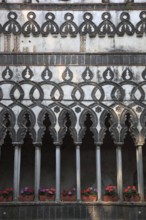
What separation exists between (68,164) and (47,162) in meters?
0.73

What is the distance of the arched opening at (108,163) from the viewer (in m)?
18.6

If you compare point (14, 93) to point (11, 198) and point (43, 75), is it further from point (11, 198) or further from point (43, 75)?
point (11, 198)

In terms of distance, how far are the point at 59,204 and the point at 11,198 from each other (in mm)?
1436

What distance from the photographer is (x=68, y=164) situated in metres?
18.8

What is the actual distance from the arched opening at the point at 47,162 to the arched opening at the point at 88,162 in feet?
3.38

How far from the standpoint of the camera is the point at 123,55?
1723cm

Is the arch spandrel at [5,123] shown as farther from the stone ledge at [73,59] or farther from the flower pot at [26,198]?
the flower pot at [26,198]

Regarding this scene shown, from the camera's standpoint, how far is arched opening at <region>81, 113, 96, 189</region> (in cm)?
1859

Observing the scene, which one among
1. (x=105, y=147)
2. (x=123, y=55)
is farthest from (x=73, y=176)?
(x=123, y=55)

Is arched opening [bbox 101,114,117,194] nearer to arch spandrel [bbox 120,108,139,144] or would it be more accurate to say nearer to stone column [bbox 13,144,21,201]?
arch spandrel [bbox 120,108,139,144]

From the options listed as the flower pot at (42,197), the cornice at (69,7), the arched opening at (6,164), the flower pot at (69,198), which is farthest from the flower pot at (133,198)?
the cornice at (69,7)

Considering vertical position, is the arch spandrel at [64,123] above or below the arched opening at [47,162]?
above

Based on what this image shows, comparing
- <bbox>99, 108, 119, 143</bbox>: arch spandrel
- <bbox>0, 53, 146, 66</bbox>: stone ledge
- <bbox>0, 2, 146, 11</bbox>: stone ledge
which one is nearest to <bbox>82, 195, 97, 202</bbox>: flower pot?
<bbox>99, 108, 119, 143</bbox>: arch spandrel

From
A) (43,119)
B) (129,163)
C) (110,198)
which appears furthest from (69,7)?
(110,198)
